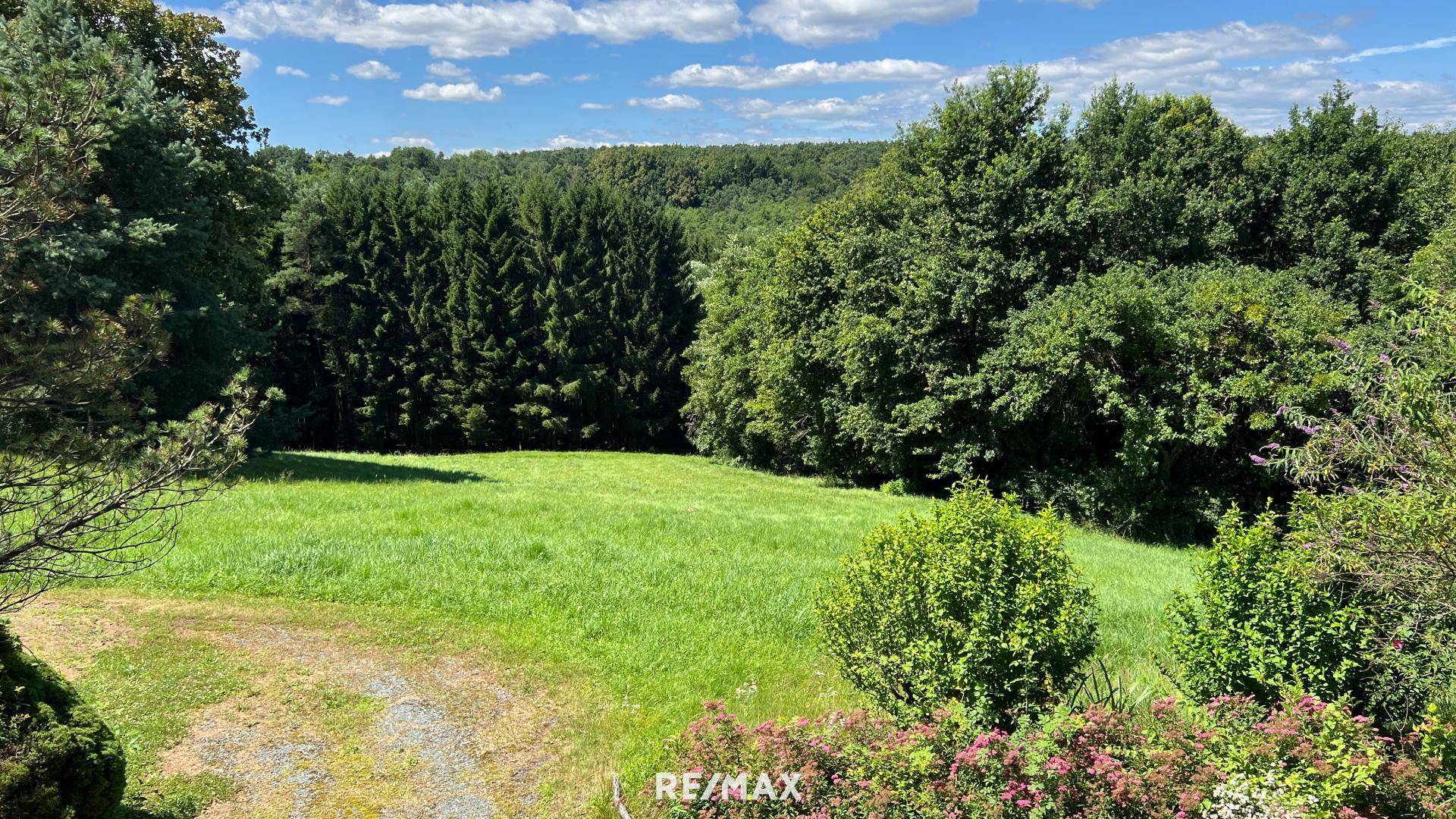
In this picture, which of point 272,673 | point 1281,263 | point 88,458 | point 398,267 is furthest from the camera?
point 398,267

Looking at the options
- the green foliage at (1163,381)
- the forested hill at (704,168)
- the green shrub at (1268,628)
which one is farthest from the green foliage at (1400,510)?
the forested hill at (704,168)

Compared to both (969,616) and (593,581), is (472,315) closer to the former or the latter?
(593,581)

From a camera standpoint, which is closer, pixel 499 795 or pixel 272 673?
pixel 499 795

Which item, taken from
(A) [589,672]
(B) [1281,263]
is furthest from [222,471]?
(B) [1281,263]

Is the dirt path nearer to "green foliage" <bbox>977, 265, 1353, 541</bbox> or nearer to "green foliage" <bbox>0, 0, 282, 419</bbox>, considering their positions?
"green foliage" <bbox>0, 0, 282, 419</bbox>

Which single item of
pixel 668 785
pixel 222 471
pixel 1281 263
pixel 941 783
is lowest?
pixel 668 785

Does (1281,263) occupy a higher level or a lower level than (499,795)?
higher

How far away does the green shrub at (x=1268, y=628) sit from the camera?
16.5ft

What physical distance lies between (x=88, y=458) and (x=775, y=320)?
985 inches

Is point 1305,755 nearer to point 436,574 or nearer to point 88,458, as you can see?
point 88,458

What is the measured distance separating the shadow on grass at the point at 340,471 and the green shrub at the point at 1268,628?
16.1m

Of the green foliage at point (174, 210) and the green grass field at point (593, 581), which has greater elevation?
the green foliage at point (174, 210)

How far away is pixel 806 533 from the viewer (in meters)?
14.0
